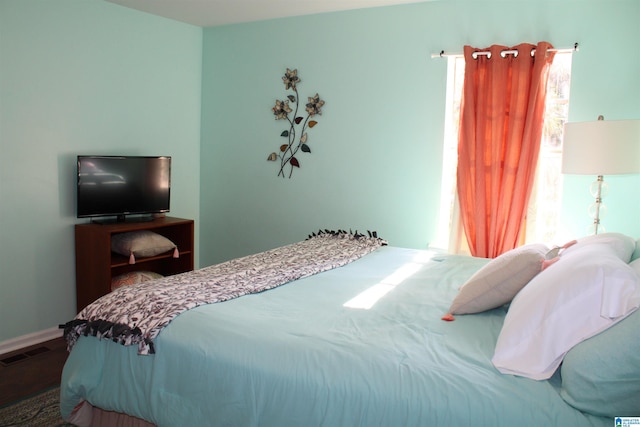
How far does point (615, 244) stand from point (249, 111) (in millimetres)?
3335

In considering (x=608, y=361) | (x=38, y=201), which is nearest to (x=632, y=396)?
(x=608, y=361)

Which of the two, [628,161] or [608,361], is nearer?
[608,361]

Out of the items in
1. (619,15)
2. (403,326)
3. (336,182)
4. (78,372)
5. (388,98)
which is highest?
(619,15)

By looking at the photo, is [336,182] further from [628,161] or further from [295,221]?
[628,161]

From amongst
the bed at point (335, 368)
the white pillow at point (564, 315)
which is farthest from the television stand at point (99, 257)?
the white pillow at point (564, 315)

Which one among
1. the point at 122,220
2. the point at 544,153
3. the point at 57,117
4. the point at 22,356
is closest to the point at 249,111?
the point at 122,220

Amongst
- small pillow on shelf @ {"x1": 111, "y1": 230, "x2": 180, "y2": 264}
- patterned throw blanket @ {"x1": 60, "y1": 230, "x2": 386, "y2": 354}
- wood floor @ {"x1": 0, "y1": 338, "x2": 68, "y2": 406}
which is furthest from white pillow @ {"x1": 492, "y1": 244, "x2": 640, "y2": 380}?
small pillow on shelf @ {"x1": 111, "y1": 230, "x2": 180, "y2": 264}

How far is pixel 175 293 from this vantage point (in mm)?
2156

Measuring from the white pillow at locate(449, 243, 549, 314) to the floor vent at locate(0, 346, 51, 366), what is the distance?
2.75 metres

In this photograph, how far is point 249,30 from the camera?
4.64m

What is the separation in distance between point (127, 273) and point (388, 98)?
240 centimetres

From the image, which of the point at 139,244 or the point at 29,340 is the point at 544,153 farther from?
the point at 29,340

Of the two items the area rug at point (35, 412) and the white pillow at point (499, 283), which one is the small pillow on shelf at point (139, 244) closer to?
the area rug at point (35, 412)

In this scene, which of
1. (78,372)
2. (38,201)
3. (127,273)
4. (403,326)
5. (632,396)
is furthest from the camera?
(127,273)
